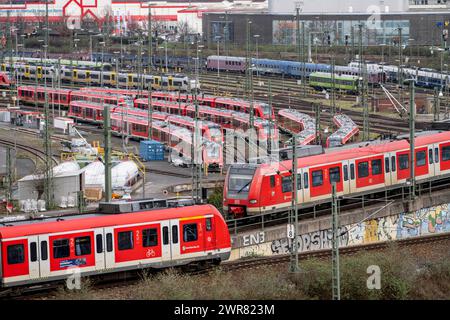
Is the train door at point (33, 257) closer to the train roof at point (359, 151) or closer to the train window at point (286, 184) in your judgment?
the train roof at point (359, 151)

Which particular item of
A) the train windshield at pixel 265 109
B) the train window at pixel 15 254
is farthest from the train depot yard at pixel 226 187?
the train windshield at pixel 265 109

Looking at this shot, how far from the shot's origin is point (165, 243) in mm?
24281

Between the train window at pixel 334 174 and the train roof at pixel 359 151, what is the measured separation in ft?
0.80

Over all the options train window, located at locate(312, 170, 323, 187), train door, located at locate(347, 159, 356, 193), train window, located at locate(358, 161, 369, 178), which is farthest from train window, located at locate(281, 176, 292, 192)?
train window, located at locate(358, 161, 369, 178)

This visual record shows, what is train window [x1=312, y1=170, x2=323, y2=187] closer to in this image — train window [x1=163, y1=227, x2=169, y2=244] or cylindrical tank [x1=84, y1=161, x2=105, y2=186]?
train window [x1=163, y1=227, x2=169, y2=244]

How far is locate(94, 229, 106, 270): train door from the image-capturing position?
23.2 metres

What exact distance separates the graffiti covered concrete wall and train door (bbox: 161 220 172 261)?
4.48m

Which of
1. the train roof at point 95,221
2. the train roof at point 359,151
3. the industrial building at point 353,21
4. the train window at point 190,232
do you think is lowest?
the train window at point 190,232

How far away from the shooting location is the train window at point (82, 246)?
23.0 m

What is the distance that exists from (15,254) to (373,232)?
13.0m

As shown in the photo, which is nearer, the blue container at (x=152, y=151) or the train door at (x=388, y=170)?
the train door at (x=388, y=170)

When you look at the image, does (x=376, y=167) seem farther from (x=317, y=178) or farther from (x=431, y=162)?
(x=317, y=178)

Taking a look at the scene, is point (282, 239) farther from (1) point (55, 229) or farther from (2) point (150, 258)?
(1) point (55, 229)
